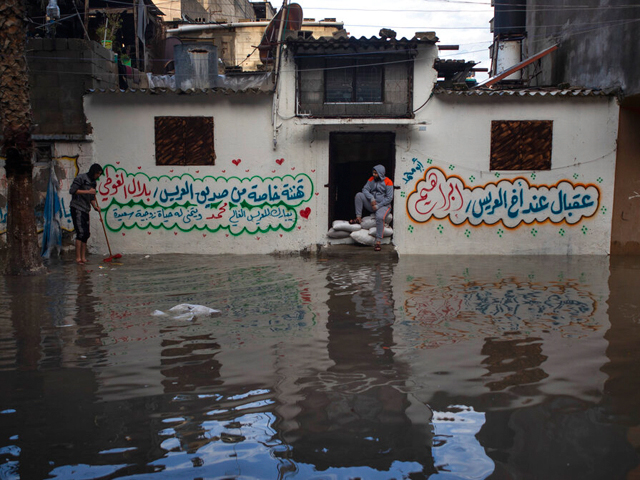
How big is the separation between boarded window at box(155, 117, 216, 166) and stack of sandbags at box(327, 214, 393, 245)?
2994 mm

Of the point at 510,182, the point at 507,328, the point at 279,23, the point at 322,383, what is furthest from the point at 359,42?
the point at 322,383

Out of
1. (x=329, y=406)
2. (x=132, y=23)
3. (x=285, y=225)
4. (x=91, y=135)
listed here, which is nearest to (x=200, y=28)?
(x=132, y=23)

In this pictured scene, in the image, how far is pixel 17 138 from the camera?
8.80 metres

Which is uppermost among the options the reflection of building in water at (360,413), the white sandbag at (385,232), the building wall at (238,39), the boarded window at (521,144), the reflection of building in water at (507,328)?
the building wall at (238,39)

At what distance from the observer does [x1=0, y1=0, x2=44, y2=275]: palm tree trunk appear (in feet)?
28.2

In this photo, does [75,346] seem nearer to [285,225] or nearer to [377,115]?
[285,225]

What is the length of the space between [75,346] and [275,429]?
267 cm

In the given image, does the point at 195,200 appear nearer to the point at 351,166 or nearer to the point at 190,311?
the point at 351,166

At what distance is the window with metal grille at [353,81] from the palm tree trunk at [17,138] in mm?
5789

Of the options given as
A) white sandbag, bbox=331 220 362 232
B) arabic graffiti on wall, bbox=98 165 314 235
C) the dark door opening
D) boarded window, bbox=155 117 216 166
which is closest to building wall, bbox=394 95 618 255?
white sandbag, bbox=331 220 362 232

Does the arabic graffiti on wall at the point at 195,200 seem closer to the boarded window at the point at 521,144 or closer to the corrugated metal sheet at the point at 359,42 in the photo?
the corrugated metal sheet at the point at 359,42

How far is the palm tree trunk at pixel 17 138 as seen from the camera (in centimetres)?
859

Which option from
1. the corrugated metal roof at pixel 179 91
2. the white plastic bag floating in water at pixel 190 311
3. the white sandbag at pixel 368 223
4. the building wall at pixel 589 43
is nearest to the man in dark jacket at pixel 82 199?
the corrugated metal roof at pixel 179 91

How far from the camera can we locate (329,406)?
3.95 metres
